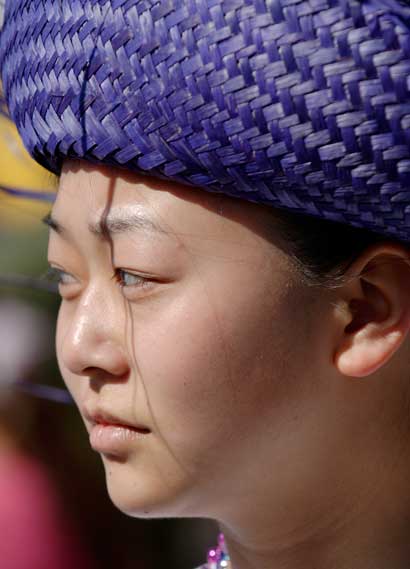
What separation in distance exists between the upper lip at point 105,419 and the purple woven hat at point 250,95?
1.04 feet

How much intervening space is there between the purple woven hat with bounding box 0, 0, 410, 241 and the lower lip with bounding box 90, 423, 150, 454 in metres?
0.33

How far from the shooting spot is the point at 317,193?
1206mm

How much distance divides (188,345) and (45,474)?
1329 mm

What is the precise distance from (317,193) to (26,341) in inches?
59.9

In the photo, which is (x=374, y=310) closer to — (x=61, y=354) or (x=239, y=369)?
(x=239, y=369)

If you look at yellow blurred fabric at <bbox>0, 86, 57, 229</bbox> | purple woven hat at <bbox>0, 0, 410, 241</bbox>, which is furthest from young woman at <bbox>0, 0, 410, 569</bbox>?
yellow blurred fabric at <bbox>0, 86, 57, 229</bbox>

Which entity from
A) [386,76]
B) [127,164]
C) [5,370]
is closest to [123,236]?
[127,164]

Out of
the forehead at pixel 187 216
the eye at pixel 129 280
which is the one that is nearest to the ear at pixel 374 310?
the forehead at pixel 187 216

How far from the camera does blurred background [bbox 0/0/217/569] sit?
234 centimetres

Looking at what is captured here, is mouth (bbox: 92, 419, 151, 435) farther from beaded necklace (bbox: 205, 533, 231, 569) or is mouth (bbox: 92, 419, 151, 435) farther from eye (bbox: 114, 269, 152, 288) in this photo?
beaded necklace (bbox: 205, 533, 231, 569)

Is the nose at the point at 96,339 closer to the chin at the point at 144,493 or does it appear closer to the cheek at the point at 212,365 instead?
the cheek at the point at 212,365

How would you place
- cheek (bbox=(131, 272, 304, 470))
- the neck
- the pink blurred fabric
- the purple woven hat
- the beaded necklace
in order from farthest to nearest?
the pink blurred fabric
the beaded necklace
the neck
cheek (bbox=(131, 272, 304, 470))
the purple woven hat

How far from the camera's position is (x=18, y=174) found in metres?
1.90

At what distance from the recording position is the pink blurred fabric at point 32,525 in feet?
7.58
